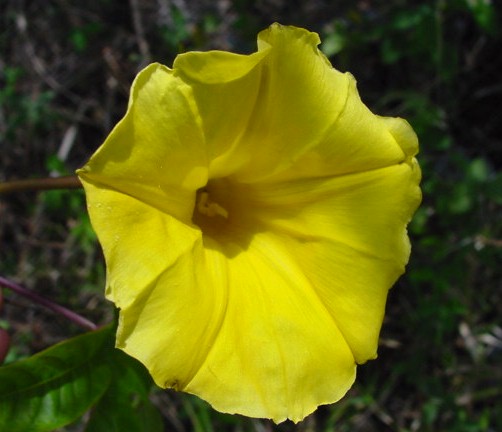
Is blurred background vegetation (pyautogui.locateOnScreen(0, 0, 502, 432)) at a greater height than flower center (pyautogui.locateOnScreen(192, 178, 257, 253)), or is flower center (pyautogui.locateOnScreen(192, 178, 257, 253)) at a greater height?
flower center (pyautogui.locateOnScreen(192, 178, 257, 253))

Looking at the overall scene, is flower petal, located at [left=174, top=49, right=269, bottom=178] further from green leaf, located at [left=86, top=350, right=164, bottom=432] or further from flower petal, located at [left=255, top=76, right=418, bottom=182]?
green leaf, located at [left=86, top=350, right=164, bottom=432]

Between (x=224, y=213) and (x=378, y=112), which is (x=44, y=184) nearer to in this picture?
(x=224, y=213)

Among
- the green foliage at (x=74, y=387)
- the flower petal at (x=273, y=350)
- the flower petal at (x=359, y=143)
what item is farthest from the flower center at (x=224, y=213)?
the green foliage at (x=74, y=387)

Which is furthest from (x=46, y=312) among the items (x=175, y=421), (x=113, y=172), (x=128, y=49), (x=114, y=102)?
(x=113, y=172)

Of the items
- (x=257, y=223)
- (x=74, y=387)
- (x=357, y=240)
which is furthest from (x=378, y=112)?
(x=74, y=387)

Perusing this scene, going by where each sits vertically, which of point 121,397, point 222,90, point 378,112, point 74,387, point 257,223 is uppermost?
point 222,90

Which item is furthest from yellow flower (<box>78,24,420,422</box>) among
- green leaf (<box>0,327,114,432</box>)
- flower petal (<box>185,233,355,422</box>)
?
green leaf (<box>0,327,114,432</box>)

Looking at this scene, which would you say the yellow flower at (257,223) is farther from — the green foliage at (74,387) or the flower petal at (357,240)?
the green foliage at (74,387)
